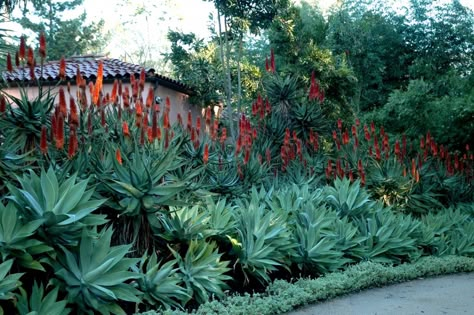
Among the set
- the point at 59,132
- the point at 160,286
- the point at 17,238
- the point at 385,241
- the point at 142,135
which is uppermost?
the point at 59,132

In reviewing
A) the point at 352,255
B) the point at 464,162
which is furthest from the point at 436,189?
the point at 352,255

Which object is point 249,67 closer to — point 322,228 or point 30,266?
point 322,228

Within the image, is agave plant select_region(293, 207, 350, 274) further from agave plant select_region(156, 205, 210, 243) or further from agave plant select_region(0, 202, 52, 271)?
agave plant select_region(0, 202, 52, 271)

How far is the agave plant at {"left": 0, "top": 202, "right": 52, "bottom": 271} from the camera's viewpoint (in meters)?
4.42

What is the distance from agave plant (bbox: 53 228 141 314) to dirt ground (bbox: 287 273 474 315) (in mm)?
2053

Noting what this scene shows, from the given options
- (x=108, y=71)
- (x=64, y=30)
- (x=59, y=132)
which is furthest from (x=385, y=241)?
(x=64, y=30)

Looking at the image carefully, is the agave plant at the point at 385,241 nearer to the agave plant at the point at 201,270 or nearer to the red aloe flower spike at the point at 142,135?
the agave plant at the point at 201,270

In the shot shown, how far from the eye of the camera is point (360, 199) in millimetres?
9414

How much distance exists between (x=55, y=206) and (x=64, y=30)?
114 ft

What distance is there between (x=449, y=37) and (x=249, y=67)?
31.2ft

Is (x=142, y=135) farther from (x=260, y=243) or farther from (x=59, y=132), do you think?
(x=260, y=243)

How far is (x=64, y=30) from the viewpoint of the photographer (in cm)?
3641

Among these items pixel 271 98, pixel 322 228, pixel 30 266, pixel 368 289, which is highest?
pixel 271 98

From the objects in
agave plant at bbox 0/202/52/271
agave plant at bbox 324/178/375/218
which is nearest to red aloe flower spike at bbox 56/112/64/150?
agave plant at bbox 0/202/52/271
